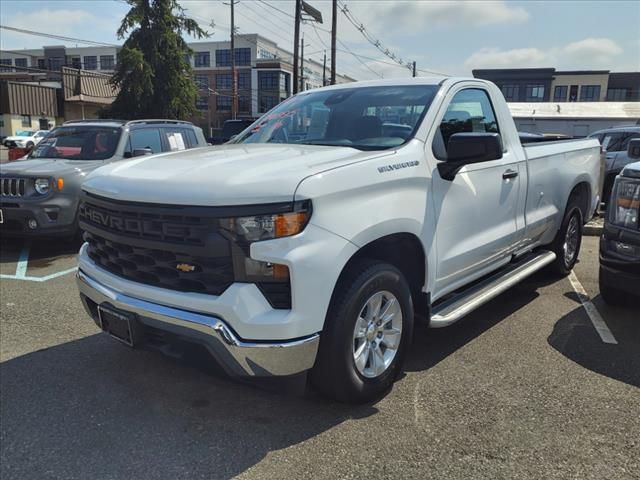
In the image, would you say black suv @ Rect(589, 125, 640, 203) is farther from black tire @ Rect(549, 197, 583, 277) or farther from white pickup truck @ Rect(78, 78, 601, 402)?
white pickup truck @ Rect(78, 78, 601, 402)

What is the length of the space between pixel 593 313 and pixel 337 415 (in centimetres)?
301

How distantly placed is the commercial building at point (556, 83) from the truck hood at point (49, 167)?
187 ft

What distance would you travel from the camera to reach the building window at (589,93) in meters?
59.7

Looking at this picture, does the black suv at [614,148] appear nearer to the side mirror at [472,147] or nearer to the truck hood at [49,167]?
the side mirror at [472,147]

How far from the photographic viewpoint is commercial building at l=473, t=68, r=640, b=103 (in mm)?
59031

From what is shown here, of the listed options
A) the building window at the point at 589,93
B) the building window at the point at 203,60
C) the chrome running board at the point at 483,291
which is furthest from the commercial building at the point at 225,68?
the chrome running board at the point at 483,291

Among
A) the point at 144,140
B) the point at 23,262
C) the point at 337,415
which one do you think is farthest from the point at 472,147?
the point at 144,140

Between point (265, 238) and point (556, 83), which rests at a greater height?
point (556, 83)

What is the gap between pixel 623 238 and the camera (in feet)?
14.0

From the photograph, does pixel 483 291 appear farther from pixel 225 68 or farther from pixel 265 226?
pixel 225 68

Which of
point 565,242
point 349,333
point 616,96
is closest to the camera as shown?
point 349,333

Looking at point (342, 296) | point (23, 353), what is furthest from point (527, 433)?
point (23, 353)

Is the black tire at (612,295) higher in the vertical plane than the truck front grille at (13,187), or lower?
lower

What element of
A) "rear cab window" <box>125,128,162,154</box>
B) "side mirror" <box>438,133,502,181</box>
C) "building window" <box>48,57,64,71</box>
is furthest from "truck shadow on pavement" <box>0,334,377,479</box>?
"building window" <box>48,57,64,71</box>
